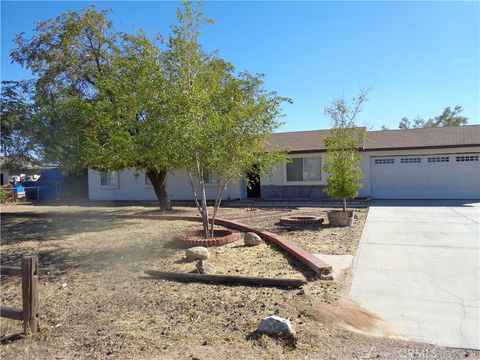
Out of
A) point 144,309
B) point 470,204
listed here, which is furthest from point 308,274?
point 470,204

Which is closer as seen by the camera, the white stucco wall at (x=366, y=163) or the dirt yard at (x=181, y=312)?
the dirt yard at (x=181, y=312)

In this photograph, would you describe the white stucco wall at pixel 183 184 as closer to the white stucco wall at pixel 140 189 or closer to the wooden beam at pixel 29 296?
the white stucco wall at pixel 140 189

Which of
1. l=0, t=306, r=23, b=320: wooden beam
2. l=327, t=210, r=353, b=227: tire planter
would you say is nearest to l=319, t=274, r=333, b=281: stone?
l=0, t=306, r=23, b=320: wooden beam

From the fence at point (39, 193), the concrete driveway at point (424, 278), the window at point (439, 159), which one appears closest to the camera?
the concrete driveway at point (424, 278)

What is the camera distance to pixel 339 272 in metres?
6.80

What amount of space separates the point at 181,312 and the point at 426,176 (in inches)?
690

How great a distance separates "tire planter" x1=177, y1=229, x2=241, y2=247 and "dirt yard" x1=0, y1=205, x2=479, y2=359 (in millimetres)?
208

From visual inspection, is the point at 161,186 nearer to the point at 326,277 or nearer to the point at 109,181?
the point at 109,181

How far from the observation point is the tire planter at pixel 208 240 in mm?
9094

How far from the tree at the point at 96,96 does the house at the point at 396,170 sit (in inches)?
196

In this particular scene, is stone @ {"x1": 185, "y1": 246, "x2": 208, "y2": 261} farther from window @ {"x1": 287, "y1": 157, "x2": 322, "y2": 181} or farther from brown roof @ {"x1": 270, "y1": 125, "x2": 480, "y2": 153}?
window @ {"x1": 287, "y1": 157, "x2": 322, "y2": 181}

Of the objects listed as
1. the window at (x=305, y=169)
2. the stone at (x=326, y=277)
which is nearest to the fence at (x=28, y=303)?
the stone at (x=326, y=277)

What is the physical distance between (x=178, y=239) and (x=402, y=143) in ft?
48.1

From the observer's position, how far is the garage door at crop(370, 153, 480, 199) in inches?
758
